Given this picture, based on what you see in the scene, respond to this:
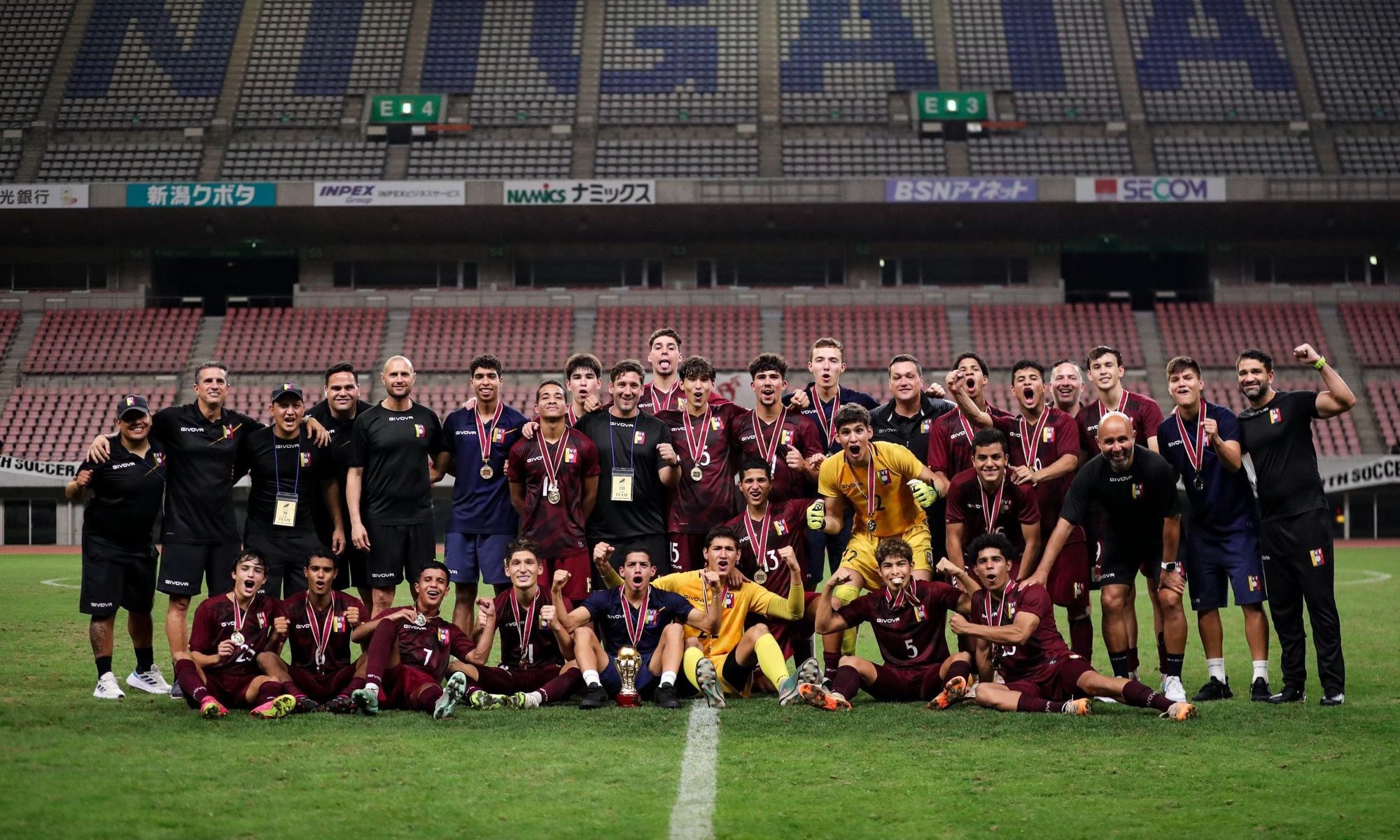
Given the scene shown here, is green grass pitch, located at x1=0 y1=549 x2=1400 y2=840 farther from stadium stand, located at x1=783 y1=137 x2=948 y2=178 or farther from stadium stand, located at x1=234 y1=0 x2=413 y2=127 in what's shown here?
stadium stand, located at x1=234 y1=0 x2=413 y2=127

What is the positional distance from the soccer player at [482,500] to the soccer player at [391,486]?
25cm

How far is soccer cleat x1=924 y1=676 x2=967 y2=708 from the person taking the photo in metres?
7.96

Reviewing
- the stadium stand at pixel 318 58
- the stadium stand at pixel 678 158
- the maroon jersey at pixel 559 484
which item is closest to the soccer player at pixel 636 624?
the maroon jersey at pixel 559 484

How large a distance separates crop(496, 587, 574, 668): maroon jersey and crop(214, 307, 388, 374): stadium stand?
25060mm

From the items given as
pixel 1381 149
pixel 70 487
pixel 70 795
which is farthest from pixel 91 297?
pixel 1381 149

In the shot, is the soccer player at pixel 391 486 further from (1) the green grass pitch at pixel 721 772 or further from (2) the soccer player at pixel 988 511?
(2) the soccer player at pixel 988 511

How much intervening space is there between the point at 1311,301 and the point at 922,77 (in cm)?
1258

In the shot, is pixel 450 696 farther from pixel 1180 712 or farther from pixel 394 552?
pixel 1180 712

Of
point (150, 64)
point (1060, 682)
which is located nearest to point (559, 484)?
point (1060, 682)

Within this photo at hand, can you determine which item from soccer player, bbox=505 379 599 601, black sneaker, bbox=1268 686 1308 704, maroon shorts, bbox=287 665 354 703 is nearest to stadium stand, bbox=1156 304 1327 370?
black sneaker, bbox=1268 686 1308 704

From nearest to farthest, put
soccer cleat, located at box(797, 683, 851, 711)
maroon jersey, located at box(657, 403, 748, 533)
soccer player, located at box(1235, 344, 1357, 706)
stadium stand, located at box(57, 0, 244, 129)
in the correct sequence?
soccer cleat, located at box(797, 683, 851, 711), soccer player, located at box(1235, 344, 1357, 706), maroon jersey, located at box(657, 403, 748, 533), stadium stand, located at box(57, 0, 244, 129)

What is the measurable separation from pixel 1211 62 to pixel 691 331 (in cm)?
1736

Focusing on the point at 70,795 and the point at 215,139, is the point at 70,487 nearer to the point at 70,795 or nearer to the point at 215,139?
the point at 70,795

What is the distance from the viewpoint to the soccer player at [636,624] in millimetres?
8344
